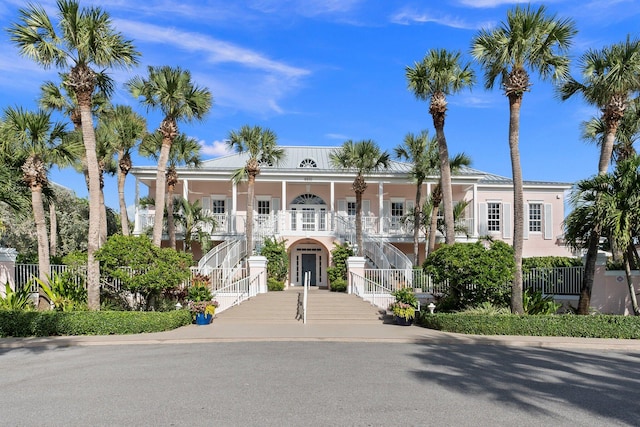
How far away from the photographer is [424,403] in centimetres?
672

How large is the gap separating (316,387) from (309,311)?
10241mm

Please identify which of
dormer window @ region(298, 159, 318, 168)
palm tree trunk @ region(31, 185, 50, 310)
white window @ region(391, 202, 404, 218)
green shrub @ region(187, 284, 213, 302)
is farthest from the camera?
dormer window @ region(298, 159, 318, 168)

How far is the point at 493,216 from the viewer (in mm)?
29609

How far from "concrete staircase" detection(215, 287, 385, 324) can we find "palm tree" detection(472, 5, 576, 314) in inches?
201

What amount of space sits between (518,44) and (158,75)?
11.4 m

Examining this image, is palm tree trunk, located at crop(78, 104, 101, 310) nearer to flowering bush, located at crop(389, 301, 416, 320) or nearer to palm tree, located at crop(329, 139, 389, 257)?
flowering bush, located at crop(389, 301, 416, 320)

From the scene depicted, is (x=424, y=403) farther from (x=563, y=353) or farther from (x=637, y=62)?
(x=637, y=62)

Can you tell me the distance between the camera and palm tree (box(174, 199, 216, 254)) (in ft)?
79.7

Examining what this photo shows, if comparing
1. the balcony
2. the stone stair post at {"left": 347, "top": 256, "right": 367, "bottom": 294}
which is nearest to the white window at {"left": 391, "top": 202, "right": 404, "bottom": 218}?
the balcony

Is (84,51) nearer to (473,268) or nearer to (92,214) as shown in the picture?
(92,214)

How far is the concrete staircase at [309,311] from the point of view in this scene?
A: 55.7 feet

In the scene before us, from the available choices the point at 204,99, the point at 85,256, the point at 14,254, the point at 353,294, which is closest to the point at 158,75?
the point at 204,99

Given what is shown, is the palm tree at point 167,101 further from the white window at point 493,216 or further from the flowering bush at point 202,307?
the white window at point 493,216

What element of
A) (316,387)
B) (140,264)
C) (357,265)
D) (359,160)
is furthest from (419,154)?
(316,387)
